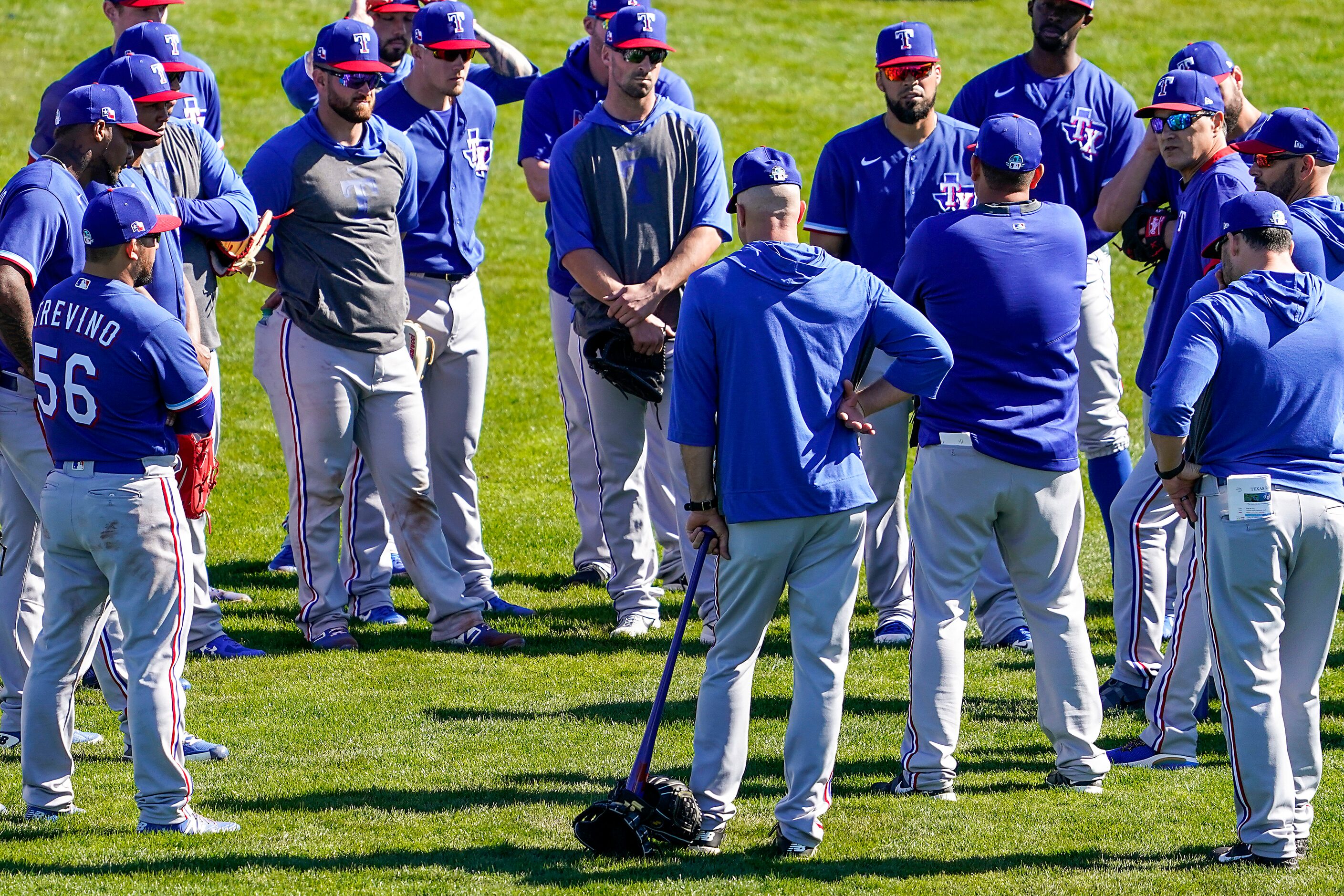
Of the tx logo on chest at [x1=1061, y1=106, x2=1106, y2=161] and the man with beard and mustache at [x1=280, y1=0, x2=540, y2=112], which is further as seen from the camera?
the man with beard and mustache at [x1=280, y1=0, x2=540, y2=112]

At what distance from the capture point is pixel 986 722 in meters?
6.91

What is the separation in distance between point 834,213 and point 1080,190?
1.37 m

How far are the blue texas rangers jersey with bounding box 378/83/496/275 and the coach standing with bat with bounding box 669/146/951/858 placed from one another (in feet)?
10.9

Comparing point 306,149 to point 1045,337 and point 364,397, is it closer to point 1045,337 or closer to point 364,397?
point 364,397

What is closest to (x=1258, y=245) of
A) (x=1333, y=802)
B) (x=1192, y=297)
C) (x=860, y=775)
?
(x=1192, y=297)

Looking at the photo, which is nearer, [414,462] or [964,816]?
[964,816]

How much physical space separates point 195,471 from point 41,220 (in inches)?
45.6

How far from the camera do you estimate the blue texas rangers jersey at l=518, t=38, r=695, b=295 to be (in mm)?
8922

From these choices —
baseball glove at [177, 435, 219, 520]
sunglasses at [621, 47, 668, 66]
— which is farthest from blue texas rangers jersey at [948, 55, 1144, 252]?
baseball glove at [177, 435, 219, 520]

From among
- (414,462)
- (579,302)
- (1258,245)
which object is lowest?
(414,462)

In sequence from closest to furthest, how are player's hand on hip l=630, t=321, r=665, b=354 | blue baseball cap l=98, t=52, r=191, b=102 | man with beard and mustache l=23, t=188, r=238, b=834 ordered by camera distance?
man with beard and mustache l=23, t=188, r=238, b=834 → blue baseball cap l=98, t=52, r=191, b=102 → player's hand on hip l=630, t=321, r=665, b=354

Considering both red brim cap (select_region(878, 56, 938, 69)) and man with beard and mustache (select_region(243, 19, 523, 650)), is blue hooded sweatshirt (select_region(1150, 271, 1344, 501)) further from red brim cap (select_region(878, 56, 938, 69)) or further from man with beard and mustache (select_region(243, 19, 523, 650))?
man with beard and mustache (select_region(243, 19, 523, 650))

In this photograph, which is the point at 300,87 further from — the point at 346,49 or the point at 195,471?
the point at 195,471

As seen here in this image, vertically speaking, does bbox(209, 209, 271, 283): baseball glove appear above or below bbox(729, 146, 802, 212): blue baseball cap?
below
